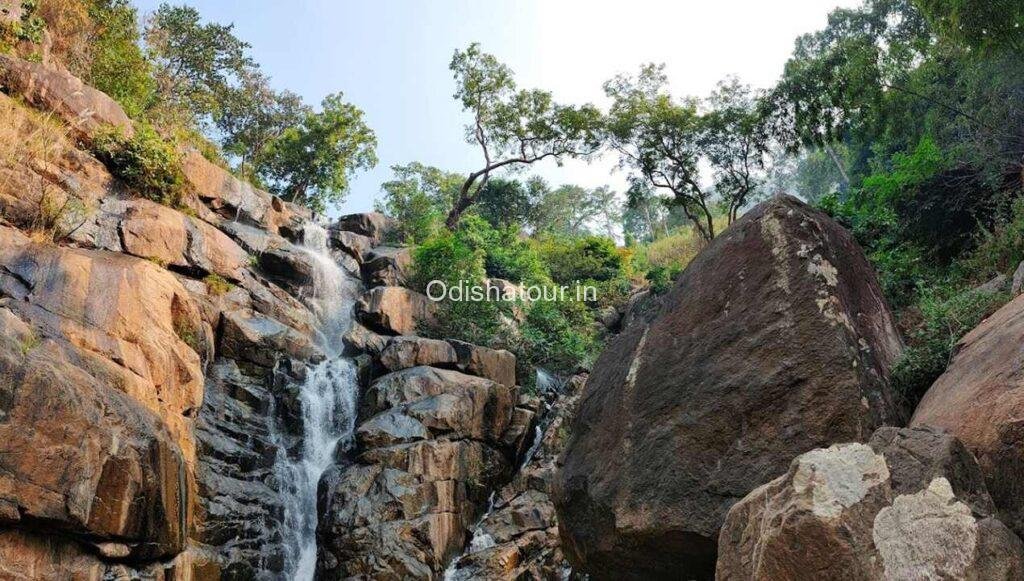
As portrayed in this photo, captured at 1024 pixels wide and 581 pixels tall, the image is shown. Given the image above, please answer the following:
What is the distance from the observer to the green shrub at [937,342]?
225 inches

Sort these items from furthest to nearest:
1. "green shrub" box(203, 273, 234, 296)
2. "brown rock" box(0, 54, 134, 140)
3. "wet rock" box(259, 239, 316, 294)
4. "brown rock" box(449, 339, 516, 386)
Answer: "wet rock" box(259, 239, 316, 294) < "brown rock" box(449, 339, 516, 386) < "green shrub" box(203, 273, 234, 296) < "brown rock" box(0, 54, 134, 140)

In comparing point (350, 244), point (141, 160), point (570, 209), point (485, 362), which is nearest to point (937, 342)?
point (485, 362)

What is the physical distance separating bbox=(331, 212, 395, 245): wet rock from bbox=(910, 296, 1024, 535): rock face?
70.4ft

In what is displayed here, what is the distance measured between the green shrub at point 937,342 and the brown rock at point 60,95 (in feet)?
51.3

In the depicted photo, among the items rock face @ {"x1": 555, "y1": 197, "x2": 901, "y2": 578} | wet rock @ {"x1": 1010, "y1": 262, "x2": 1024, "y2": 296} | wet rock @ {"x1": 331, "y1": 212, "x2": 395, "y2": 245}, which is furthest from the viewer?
wet rock @ {"x1": 331, "y1": 212, "x2": 395, "y2": 245}

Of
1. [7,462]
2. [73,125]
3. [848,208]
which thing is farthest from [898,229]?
[73,125]

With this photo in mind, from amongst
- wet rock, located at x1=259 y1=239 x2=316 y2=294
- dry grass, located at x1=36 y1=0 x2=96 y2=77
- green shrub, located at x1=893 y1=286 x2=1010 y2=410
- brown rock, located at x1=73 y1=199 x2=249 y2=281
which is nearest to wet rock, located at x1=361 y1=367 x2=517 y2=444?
brown rock, located at x1=73 y1=199 x2=249 y2=281

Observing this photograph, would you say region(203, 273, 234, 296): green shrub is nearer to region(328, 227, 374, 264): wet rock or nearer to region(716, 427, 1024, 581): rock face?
region(328, 227, 374, 264): wet rock

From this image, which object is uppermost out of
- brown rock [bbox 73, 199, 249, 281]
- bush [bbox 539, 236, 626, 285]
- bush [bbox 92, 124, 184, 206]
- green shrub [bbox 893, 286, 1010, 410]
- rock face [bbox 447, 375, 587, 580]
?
bush [bbox 539, 236, 626, 285]

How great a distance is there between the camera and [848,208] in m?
16.7

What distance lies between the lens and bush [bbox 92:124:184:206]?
14734 millimetres

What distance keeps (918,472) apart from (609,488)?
326 centimetres

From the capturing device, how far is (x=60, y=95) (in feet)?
47.0

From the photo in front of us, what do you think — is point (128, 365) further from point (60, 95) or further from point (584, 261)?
point (584, 261)
